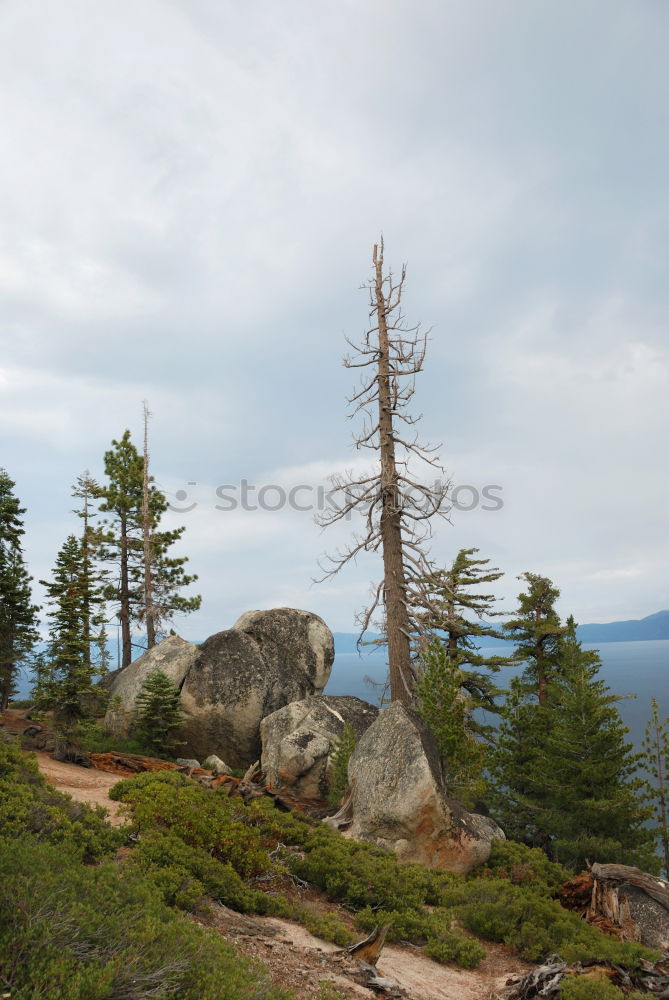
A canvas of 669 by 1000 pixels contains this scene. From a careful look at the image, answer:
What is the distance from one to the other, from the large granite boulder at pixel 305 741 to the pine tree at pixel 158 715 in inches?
132

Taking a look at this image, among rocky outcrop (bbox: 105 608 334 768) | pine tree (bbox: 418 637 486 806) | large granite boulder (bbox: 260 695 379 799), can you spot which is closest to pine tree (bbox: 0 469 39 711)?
rocky outcrop (bbox: 105 608 334 768)

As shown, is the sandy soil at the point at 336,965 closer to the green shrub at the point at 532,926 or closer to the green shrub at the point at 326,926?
the green shrub at the point at 326,926

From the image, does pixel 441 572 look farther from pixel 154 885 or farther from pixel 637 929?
pixel 154 885

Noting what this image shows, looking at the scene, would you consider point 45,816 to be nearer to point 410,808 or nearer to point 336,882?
point 336,882

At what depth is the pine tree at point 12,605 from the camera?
87.2 ft

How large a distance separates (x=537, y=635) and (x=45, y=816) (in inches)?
912

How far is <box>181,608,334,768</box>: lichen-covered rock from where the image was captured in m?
23.8

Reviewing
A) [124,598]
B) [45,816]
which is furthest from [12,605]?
[45,816]

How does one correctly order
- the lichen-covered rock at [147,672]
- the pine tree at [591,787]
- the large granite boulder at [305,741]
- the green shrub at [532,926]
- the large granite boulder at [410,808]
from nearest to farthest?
the green shrub at [532,926]
the large granite boulder at [410,808]
the pine tree at [591,787]
the large granite boulder at [305,741]
the lichen-covered rock at [147,672]

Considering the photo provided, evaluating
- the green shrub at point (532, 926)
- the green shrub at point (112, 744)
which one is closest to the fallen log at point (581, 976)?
the green shrub at point (532, 926)

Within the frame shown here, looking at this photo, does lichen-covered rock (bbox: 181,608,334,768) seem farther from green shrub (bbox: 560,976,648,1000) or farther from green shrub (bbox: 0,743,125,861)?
green shrub (bbox: 560,976,648,1000)

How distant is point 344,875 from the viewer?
1196 centimetres

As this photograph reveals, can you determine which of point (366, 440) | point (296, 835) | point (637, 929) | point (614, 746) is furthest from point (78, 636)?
point (614, 746)

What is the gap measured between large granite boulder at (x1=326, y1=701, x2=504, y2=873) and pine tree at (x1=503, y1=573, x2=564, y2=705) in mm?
13075
